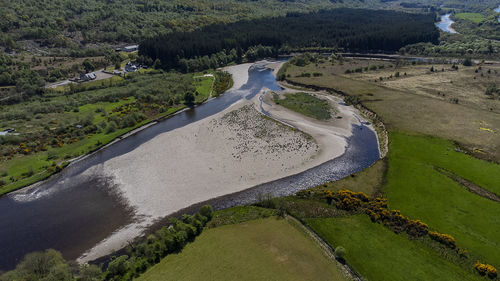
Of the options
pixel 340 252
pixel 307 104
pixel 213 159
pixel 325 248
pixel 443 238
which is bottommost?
pixel 443 238

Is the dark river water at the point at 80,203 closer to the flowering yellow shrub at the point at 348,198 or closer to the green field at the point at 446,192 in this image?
the flowering yellow shrub at the point at 348,198

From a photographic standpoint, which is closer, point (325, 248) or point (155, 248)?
point (155, 248)

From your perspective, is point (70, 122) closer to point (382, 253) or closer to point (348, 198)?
point (348, 198)

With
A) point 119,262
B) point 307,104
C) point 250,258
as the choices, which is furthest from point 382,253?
point 307,104

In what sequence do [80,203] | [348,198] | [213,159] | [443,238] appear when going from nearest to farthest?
[443,238] → [348,198] → [80,203] → [213,159]

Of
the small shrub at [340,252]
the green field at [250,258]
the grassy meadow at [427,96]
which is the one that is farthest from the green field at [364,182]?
the grassy meadow at [427,96]

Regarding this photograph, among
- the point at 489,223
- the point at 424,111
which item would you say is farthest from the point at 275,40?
the point at 489,223
